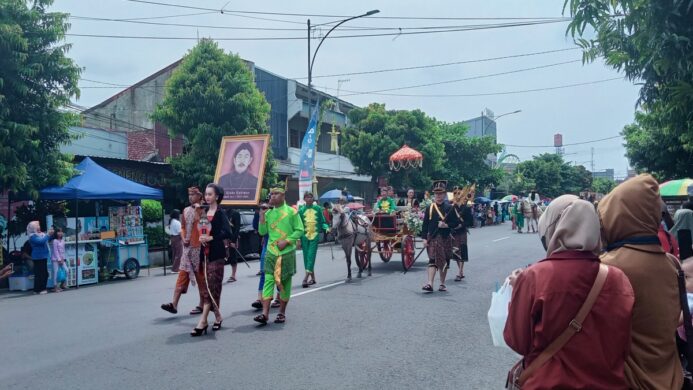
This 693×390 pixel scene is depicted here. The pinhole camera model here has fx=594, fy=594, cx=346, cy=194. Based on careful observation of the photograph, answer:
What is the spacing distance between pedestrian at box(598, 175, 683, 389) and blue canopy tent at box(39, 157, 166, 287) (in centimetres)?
1315

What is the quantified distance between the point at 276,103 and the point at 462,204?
2196 cm

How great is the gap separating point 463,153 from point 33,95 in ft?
103

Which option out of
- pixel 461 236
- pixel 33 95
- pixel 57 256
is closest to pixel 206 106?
pixel 33 95

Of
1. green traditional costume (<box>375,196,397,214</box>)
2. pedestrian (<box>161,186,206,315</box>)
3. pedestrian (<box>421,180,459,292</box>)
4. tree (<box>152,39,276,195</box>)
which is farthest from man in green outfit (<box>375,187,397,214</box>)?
tree (<box>152,39,276,195</box>)

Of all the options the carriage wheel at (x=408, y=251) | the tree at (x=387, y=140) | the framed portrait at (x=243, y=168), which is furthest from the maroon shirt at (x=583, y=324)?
the tree at (x=387, y=140)

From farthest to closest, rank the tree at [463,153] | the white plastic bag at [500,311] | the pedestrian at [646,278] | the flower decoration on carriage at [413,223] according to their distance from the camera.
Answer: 1. the tree at [463,153]
2. the flower decoration on carriage at [413,223]
3. the white plastic bag at [500,311]
4. the pedestrian at [646,278]

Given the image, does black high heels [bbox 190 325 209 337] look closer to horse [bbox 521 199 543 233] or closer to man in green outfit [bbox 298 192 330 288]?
man in green outfit [bbox 298 192 330 288]

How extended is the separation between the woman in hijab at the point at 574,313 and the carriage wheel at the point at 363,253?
10.2 metres

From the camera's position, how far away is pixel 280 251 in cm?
804

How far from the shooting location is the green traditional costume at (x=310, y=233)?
37.6 ft

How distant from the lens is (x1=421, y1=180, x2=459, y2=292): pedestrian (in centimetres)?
1063

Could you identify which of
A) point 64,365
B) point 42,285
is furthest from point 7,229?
point 64,365

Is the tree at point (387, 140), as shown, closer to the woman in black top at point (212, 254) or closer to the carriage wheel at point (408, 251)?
the carriage wheel at point (408, 251)

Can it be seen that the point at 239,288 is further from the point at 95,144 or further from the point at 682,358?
the point at 95,144
